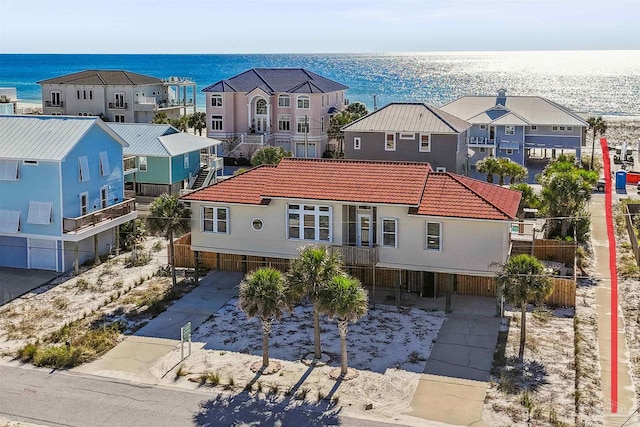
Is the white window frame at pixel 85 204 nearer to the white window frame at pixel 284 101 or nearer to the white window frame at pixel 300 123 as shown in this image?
the white window frame at pixel 300 123

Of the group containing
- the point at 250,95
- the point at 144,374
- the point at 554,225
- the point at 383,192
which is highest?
the point at 250,95

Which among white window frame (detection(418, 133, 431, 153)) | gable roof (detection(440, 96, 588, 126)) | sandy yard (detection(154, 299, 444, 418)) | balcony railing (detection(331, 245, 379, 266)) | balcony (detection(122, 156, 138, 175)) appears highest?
gable roof (detection(440, 96, 588, 126))

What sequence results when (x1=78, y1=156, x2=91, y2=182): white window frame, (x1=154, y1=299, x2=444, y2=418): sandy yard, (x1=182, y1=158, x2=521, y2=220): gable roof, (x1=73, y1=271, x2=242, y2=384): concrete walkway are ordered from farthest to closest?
(x1=78, y1=156, x2=91, y2=182): white window frame < (x1=182, y1=158, x2=521, y2=220): gable roof < (x1=73, y1=271, x2=242, y2=384): concrete walkway < (x1=154, y1=299, x2=444, y2=418): sandy yard

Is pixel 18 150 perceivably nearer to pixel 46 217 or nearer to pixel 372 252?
pixel 46 217

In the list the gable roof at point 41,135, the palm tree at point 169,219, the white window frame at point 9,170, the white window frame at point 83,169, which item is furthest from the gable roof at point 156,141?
the palm tree at point 169,219

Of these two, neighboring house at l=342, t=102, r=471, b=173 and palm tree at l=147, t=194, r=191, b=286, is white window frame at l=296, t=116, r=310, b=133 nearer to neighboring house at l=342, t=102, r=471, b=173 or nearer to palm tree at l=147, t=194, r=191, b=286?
neighboring house at l=342, t=102, r=471, b=173

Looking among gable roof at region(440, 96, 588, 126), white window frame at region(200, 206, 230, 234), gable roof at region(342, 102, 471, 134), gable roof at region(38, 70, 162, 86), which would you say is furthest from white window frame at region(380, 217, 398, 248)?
gable roof at region(38, 70, 162, 86)

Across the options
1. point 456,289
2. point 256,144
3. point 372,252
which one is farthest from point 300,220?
point 256,144
